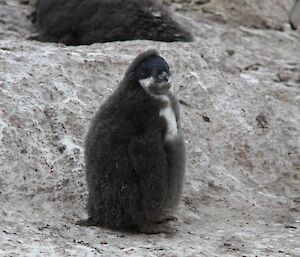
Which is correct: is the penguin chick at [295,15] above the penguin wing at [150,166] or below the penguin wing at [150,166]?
below

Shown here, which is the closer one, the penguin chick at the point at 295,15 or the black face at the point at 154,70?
the black face at the point at 154,70

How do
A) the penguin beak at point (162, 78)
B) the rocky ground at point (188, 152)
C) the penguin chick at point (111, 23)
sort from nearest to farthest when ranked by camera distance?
the rocky ground at point (188, 152) < the penguin beak at point (162, 78) < the penguin chick at point (111, 23)

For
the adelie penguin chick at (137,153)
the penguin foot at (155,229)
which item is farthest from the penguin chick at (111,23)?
the penguin foot at (155,229)

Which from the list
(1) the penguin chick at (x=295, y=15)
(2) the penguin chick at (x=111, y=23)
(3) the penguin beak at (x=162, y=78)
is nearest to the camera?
(3) the penguin beak at (x=162, y=78)

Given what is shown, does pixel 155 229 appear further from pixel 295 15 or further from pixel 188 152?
pixel 295 15

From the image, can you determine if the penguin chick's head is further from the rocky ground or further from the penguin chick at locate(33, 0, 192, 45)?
the penguin chick at locate(33, 0, 192, 45)

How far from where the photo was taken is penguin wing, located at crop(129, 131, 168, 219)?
4.33 metres

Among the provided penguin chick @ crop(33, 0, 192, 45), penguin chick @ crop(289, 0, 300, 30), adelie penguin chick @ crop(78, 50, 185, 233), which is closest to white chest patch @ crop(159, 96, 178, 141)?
adelie penguin chick @ crop(78, 50, 185, 233)

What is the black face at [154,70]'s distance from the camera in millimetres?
4422

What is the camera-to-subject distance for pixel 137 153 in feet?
14.2

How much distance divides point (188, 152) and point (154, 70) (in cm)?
116

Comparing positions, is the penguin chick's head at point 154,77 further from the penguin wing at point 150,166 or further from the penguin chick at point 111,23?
the penguin chick at point 111,23

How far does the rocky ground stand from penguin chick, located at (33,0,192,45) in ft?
1.22

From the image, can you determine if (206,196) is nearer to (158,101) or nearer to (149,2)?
(158,101)
